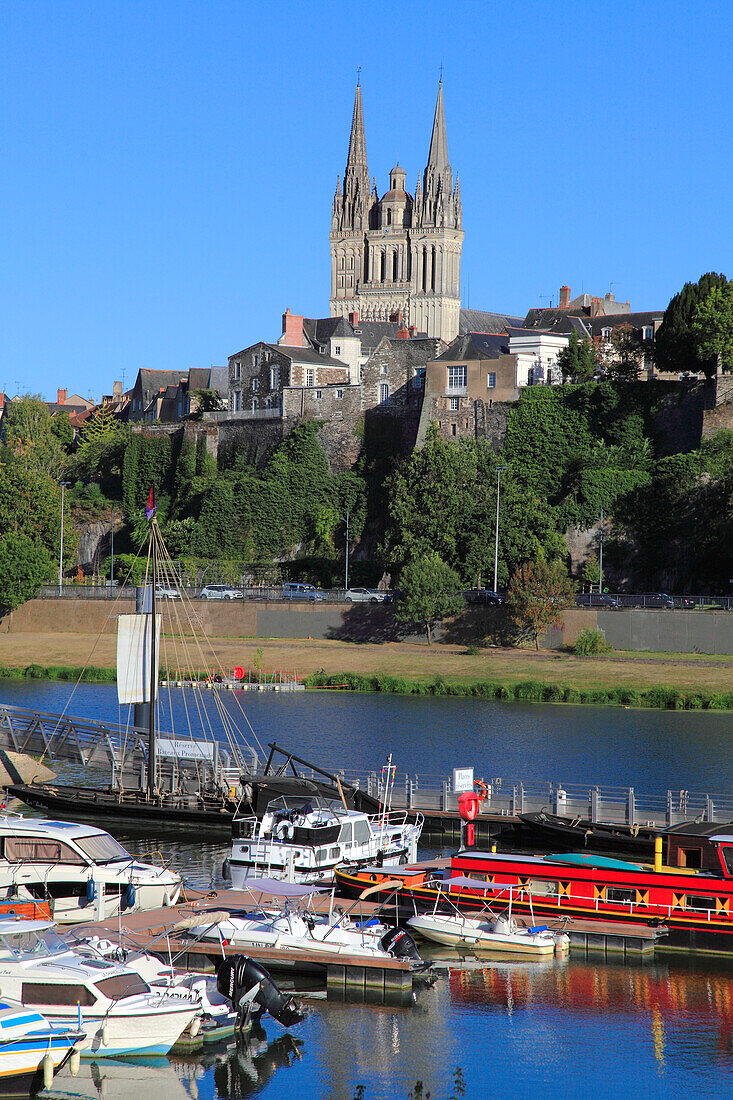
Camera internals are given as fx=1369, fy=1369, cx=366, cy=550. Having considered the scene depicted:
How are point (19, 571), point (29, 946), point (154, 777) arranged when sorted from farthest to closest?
point (19, 571) < point (154, 777) < point (29, 946)

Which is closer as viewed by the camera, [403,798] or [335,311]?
[403,798]

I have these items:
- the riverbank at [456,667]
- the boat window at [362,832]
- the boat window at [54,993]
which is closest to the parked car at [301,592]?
the riverbank at [456,667]

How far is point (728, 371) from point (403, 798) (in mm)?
50321

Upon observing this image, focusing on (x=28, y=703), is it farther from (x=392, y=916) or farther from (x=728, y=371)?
(x=728, y=371)

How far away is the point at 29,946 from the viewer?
2131cm

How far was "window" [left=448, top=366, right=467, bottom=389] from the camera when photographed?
91.5 m

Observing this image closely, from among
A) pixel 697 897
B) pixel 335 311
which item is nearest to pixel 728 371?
pixel 697 897

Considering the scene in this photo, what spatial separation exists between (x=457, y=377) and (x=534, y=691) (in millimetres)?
33633

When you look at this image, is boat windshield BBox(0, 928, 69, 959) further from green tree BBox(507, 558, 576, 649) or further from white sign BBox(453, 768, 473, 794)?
green tree BBox(507, 558, 576, 649)

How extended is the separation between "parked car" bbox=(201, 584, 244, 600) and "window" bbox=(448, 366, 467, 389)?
67.1ft

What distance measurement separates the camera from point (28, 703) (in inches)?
2361

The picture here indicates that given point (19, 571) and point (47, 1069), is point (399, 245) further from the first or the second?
point (47, 1069)

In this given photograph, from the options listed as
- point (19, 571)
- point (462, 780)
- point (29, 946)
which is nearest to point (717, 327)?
point (19, 571)

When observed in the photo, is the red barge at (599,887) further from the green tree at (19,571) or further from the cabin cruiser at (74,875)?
the green tree at (19,571)
